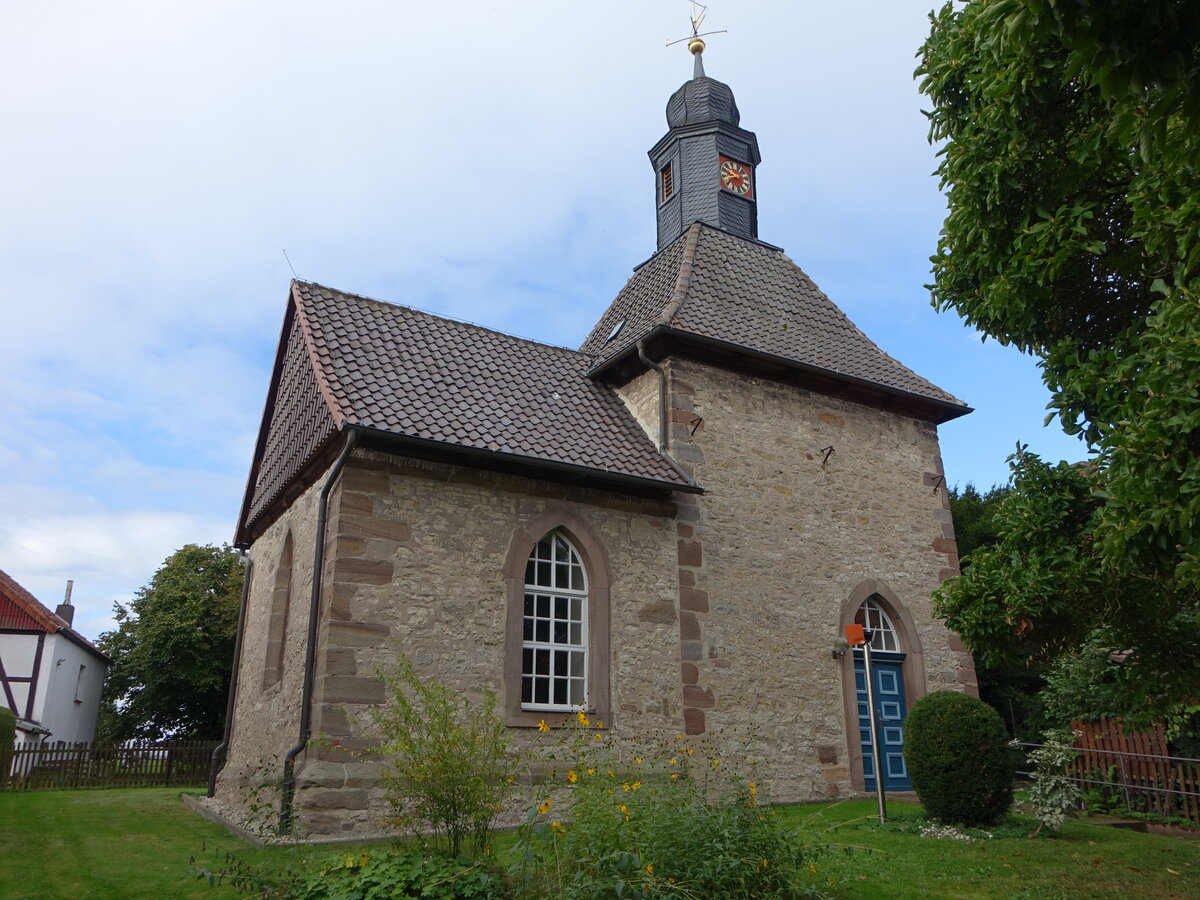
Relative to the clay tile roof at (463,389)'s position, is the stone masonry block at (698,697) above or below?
below

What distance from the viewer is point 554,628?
35.3 feet

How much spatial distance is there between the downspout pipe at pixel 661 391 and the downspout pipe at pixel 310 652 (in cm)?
431

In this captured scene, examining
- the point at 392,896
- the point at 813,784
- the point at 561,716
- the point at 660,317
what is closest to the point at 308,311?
the point at 660,317

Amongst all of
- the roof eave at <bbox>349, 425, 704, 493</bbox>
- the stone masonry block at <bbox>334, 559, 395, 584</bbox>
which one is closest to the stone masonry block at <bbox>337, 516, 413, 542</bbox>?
the stone masonry block at <bbox>334, 559, 395, 584</bbox>

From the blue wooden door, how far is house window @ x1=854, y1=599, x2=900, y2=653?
0.14 metres

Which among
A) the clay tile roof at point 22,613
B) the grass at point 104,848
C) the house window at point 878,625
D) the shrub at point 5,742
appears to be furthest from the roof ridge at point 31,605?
the house window at point 878,625

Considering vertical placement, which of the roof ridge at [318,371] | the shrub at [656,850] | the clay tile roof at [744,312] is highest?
the clay tile roof at [744,312]

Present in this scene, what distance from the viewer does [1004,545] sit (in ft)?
24.9

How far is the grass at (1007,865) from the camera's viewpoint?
7.02 meters

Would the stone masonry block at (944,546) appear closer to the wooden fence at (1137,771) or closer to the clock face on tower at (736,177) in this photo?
the wooden fence at (1137,771)

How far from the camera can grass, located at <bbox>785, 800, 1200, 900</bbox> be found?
23.0 ft

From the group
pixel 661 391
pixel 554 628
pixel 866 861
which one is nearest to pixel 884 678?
pixel 661 391

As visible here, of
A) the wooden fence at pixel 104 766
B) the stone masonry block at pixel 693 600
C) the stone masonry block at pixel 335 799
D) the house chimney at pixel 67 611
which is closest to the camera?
the stone masonry block at pixel 335 799

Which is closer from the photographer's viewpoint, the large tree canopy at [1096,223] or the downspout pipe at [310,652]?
the large tree canopy at [1096,223]
